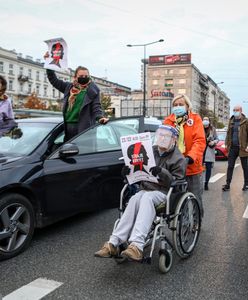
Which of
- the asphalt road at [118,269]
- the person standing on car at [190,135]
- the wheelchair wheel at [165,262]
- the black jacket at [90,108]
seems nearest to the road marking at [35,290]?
the asphalt road at [118,269]

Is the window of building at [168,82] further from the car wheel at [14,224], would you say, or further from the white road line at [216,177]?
the car wheel at [14,224]

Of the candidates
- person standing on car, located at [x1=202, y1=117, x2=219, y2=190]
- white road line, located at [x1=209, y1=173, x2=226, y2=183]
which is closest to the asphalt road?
person standing on car, located at [x1=202, y1=117, x2=219, y2=190]

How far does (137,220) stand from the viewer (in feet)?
11.8

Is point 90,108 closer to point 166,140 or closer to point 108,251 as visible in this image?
point 166,140

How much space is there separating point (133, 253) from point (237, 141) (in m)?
5.76

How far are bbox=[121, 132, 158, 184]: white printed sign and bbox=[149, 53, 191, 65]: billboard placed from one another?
125m

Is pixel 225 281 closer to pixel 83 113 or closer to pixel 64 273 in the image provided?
pixel 64 273

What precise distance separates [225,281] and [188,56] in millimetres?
126738

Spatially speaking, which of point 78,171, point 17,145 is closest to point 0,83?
point 17,145

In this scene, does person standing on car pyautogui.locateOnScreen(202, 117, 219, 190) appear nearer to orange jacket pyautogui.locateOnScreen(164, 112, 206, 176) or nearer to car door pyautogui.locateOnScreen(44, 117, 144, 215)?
car door pyautogui.locateOnScreen(44, 117, 144, 215)

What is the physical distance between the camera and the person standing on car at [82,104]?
17.5 feet

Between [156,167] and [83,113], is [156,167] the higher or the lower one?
the lower one

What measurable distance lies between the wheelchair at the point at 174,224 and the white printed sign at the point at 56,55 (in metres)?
2.37

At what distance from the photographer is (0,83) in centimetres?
524
